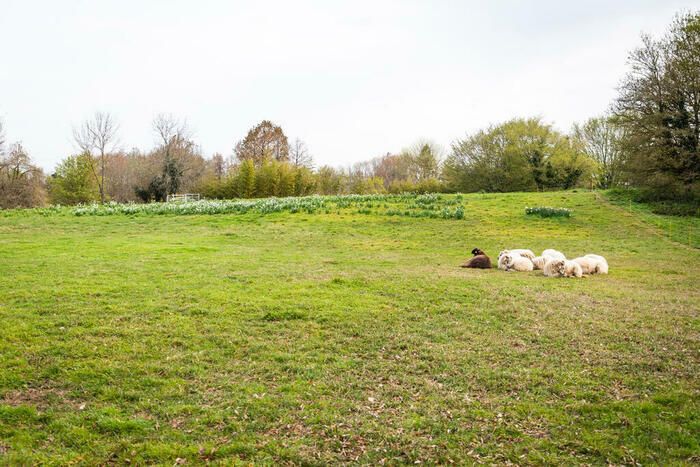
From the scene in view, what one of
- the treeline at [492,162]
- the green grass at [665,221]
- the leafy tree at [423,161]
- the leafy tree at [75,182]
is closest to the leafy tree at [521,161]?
the treeline at [492,162]

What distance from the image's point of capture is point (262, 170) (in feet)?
158

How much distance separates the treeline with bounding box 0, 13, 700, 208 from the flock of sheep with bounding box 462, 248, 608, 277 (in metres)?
18.8

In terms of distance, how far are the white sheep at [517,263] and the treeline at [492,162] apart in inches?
779

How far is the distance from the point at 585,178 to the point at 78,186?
6038cm

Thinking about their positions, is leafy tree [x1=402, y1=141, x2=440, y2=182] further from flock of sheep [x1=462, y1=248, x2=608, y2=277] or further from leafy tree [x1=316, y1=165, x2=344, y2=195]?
flock of sheep [x1=462, y1=248, x2=608, y2=277]

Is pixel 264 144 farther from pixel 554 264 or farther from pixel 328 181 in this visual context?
pixel 554 264

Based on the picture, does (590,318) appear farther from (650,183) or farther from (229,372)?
(650,183)

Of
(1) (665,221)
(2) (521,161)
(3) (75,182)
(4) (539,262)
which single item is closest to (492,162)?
(2) (521,161)

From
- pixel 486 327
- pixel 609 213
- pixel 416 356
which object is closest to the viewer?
pixel 416 356

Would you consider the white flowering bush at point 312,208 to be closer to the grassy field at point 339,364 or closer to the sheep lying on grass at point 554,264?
the sheep lying on grass at point 554,264

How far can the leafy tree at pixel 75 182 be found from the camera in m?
57.4

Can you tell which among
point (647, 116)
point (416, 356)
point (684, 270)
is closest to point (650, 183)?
point (647, 116)

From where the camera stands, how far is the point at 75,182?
57.6m

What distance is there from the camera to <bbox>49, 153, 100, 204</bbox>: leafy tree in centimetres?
5741
